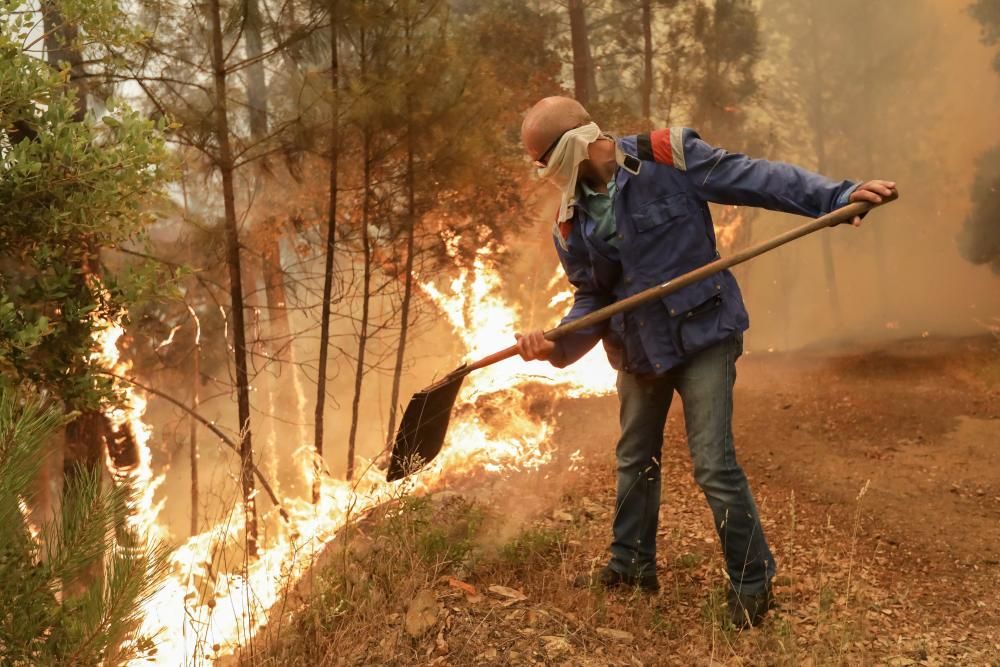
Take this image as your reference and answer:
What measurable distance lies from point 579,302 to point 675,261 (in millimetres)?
569

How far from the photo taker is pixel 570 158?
131 inches

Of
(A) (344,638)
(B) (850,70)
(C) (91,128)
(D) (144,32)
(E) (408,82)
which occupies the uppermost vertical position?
(B) (850,70)

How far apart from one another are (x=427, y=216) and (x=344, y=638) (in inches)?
267

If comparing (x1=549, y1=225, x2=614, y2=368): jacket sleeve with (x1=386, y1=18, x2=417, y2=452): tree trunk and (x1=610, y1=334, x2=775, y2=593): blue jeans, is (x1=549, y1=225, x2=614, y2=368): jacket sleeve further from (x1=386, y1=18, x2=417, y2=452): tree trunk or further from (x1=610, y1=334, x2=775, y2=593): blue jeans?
(x1=386, y1=18, x2=417, y2=452): tree trunk

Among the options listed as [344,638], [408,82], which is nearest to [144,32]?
[408,82]

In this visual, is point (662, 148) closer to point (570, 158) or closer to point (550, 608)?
point (570, 158)

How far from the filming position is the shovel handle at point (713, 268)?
2836mm

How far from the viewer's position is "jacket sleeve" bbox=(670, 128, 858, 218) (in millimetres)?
Result: 2986

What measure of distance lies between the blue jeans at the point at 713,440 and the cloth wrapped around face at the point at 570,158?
939 millimetres

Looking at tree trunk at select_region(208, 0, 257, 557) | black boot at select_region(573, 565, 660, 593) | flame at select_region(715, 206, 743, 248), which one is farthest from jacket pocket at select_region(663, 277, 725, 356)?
flame at select_region(715, 206, 743, 248)

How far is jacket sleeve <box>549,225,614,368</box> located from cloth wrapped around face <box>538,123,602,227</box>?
0.77 feet

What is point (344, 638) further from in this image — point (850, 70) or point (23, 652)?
point (850, 70)

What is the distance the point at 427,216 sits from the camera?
9.35m

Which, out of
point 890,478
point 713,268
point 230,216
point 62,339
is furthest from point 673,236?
point 230,216
